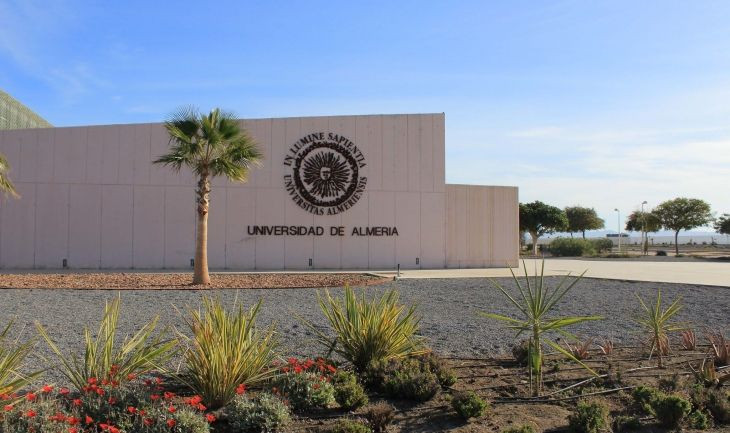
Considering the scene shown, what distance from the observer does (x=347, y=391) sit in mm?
5168

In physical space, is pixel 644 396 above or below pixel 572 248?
below

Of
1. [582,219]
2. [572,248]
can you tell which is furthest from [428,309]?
[582,219]

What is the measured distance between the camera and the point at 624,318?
10930 millimetres

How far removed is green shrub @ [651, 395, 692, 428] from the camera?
4730 millimetres

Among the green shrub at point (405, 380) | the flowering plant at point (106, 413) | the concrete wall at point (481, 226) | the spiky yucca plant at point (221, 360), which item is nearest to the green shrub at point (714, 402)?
the green shrub at point (405, 380)

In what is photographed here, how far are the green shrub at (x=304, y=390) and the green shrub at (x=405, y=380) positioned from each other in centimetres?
57

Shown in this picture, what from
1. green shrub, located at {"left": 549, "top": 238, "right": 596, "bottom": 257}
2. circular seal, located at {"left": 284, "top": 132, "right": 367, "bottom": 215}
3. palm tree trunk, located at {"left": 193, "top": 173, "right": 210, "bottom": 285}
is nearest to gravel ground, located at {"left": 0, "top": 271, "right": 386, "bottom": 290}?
palm tree trunk, located at {"left": 193, "top": 173, "right": 210, "bottom": 285}

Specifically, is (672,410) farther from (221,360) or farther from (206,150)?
(206,150)

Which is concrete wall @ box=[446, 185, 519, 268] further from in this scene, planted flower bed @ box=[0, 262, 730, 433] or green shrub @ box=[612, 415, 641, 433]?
green shrub @ box=[612, 415, 641, 433]

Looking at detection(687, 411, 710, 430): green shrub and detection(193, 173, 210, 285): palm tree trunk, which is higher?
detection(193, 173, 210, 285): palm tree trunk

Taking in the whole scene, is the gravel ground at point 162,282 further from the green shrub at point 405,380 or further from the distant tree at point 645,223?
the distant tree at point 645,223

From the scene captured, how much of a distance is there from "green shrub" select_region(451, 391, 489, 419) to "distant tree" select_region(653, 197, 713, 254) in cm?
5531

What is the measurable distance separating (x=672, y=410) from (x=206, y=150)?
14.6 meters

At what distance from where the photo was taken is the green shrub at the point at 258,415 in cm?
453
